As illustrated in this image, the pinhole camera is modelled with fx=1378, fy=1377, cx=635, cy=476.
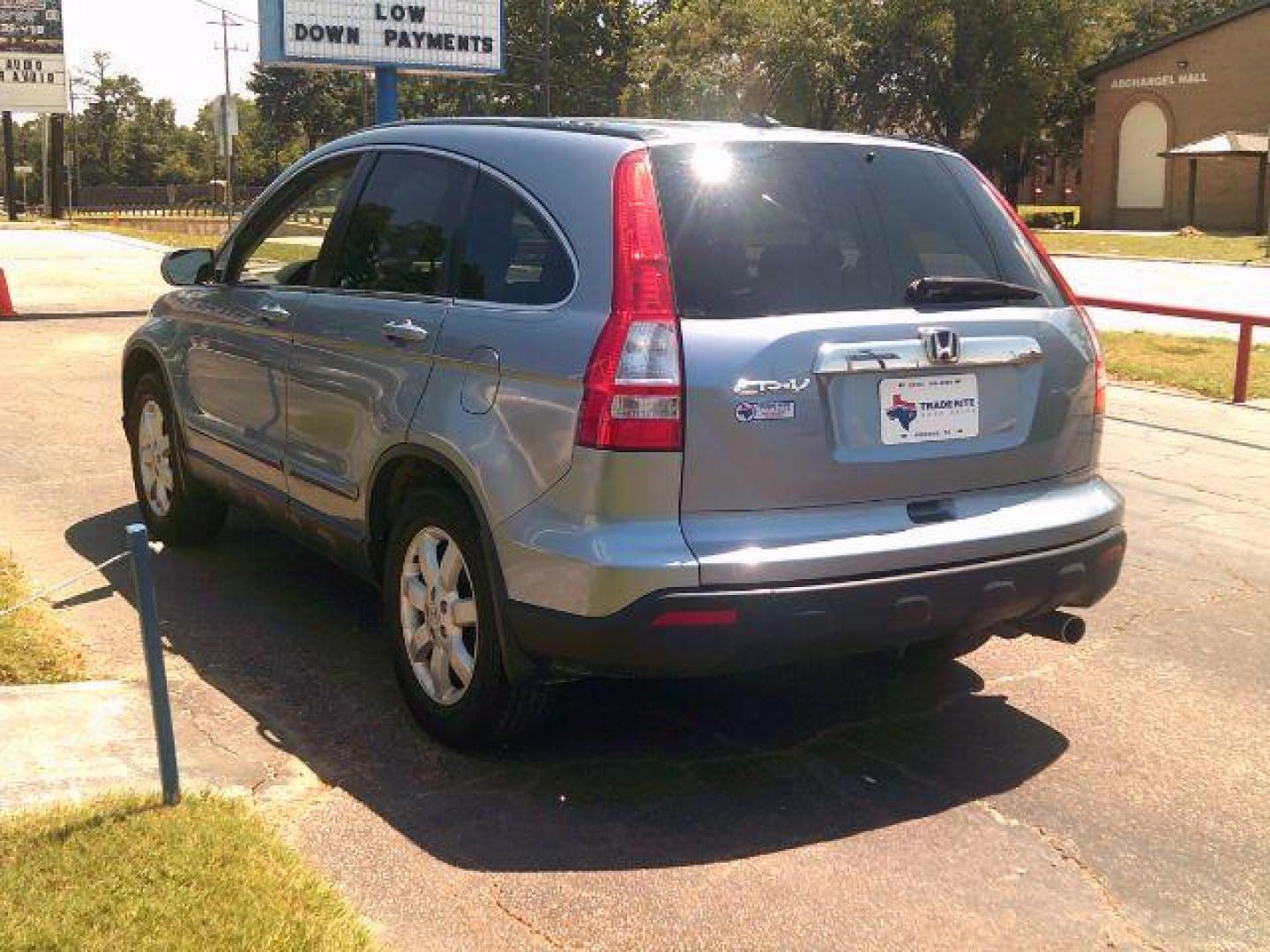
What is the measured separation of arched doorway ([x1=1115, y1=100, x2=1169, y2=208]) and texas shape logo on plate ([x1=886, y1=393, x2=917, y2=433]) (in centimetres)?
5831

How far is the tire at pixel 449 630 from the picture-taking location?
3932mm

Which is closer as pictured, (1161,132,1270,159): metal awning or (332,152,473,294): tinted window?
(332,152,473,294): tinted window

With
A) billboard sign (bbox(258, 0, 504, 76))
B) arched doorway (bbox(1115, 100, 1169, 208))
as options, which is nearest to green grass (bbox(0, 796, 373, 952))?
billboard sign (bbox(258, 0, 504, 76))

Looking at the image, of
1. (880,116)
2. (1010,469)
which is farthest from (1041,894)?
(880,116)

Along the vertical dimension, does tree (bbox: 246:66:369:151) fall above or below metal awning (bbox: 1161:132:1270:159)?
above

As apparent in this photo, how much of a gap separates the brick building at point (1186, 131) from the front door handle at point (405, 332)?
51950 mm

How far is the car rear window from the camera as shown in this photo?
3713 millimetres

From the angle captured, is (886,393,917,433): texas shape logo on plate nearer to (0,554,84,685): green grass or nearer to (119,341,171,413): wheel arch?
(0,554,84,685): green grass

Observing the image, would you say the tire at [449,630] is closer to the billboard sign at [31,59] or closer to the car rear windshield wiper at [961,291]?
the car rear windshield wiper at [961,291]

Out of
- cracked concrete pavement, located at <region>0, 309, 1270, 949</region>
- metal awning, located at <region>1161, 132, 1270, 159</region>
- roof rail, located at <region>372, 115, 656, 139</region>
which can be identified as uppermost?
metal awning, located at <region>1161, 132, 1270, 159</region>

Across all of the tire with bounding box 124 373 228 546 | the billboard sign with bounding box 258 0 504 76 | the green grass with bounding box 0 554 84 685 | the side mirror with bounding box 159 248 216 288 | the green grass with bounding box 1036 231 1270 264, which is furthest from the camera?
the green grass with bounding box 1036 231 1270 264

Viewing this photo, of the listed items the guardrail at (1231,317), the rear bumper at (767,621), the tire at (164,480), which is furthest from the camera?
the guardrail at (1231,317)

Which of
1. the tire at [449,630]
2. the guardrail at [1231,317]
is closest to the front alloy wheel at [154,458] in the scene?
the tire at [449,630]

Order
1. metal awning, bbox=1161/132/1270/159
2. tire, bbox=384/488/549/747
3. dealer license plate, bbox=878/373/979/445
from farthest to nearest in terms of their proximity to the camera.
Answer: metal awning, bbox=1161/132/1270/159 < tire, bbox=384/488/549/747 < dealer license plate, bbox=878/373/979/445
